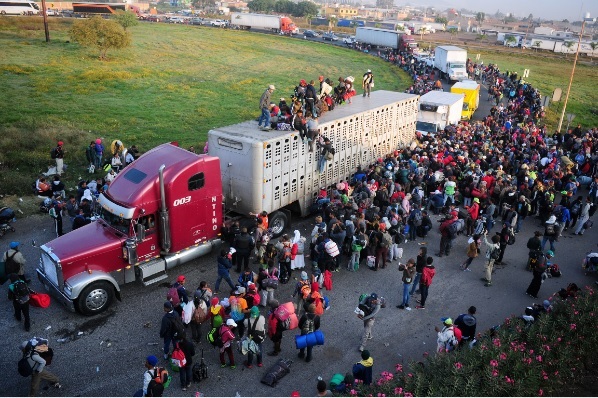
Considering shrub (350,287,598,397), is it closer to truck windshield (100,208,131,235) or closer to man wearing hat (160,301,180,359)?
man wearing hat (160,301,180,359)

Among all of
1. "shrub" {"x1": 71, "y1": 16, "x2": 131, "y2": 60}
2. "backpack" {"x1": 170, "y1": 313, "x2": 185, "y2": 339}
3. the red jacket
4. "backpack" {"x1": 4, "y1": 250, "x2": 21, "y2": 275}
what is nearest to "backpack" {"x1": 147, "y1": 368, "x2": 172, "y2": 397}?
"backpack" {"x1": 170, "y1": 313, "x2": 185, "y2": 339}

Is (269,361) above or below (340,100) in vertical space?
below

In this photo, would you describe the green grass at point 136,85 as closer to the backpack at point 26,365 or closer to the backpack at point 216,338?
the backpack at point 26,365

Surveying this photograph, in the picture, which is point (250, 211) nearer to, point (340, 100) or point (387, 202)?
point (387, 202)

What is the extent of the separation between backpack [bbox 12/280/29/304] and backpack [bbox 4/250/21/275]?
4.23ft

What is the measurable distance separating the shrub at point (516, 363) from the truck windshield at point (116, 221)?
671 cm

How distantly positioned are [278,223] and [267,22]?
81.1 meters

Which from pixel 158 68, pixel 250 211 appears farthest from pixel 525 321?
pixel 158 68

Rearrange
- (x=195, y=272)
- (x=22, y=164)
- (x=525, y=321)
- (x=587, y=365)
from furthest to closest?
(x=22, y=164) → (x=195, y=272) → (x=525, y=321) → (x=587, y=365)

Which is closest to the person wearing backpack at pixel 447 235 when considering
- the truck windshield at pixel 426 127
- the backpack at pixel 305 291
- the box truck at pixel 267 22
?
the backpack at pixel 305 291

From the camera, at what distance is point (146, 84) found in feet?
130

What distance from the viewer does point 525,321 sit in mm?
10695

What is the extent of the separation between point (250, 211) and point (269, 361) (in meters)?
5.27

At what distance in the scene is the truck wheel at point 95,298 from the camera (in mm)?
11109
